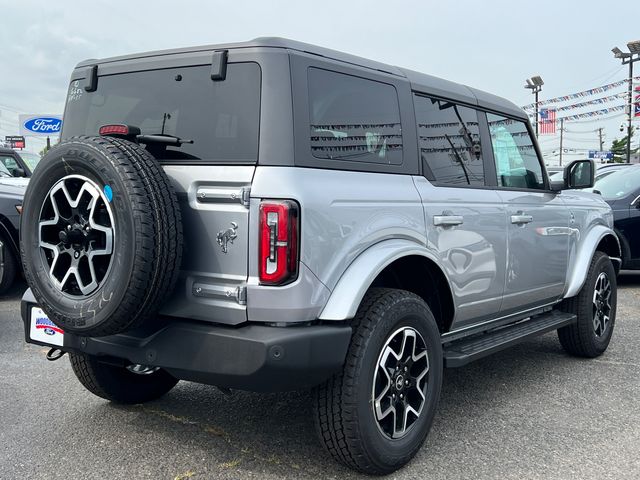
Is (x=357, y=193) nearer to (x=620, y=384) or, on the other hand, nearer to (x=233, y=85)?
(x=233, y=85)

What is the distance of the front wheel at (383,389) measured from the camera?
8.83 feet

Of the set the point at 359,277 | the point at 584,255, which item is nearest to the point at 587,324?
the point at 584,255

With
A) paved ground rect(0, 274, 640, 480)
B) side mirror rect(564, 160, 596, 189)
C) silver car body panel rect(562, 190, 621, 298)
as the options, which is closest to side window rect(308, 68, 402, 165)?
paved ground rect(0, 274, 640, 480)

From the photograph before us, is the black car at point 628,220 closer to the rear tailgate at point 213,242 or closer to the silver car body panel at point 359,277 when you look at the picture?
the silver car body panel at point 359,277

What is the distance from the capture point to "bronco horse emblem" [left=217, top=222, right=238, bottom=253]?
2.60 meters

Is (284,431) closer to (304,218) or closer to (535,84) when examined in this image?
(304,218)

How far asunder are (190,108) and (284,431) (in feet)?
5.80

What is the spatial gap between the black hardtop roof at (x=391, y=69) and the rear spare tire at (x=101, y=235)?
65 centimetres

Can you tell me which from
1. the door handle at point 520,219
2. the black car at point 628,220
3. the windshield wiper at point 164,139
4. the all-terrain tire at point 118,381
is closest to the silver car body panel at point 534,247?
the door handle at point 520,219

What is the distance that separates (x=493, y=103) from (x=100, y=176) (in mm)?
2715

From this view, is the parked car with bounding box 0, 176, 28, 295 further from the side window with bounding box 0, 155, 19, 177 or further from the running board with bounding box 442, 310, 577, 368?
the running board with bounding box 442, 310, 577, 368

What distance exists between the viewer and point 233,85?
2762 millimetres

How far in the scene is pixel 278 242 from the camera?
2512mm

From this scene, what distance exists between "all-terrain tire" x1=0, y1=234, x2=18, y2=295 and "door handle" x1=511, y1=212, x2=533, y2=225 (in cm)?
551
